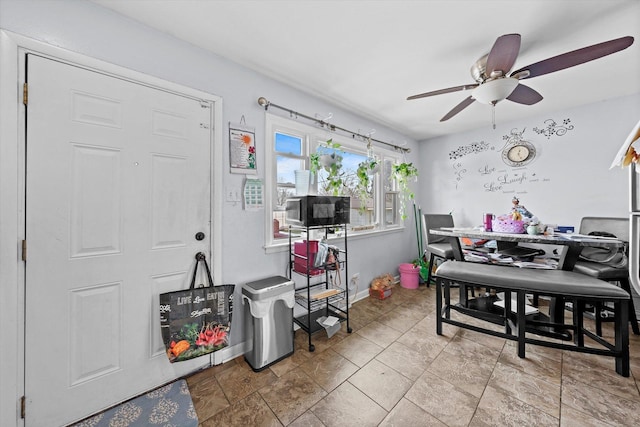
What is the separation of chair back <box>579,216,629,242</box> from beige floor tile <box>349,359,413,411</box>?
2.63 m

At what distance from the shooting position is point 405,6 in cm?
139

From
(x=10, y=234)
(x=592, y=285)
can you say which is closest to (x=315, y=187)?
(x=10, y=234)

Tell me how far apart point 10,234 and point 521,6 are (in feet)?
10.0

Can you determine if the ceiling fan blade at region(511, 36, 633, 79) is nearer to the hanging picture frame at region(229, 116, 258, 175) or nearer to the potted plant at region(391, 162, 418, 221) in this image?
the potted plant at region(391, 162, 418, 221)

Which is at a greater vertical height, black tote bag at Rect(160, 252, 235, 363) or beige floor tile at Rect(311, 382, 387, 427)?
black tote bag at Rect(160, 252, 235, 363)

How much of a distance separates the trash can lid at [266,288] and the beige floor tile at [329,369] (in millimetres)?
574

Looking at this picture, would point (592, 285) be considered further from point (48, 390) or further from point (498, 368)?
point (48, 390)

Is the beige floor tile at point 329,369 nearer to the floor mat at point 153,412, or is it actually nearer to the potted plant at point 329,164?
the floor mat at point 153,412

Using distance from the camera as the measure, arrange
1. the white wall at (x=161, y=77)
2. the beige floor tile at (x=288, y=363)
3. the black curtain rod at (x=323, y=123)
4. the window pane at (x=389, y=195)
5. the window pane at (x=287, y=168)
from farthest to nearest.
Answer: the window pane at (x=389, y=195), the window pane at (x=287, y=168), the black curtain rod at (x=323, y=123), the beige floor tile at (x=288, y=363), the white wall at (x=161, y=77)

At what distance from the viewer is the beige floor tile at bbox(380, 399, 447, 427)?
1.28m

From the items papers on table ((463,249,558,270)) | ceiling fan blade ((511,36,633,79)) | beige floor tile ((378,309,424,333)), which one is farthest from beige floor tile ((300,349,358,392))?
ceiling fan blade ((511,36,633,79))

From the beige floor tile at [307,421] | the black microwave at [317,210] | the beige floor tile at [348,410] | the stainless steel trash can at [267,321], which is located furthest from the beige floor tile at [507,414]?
the black microwave at [317,210]

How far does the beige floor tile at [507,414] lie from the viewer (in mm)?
1284

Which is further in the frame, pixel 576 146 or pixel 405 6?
pixel 576 146
